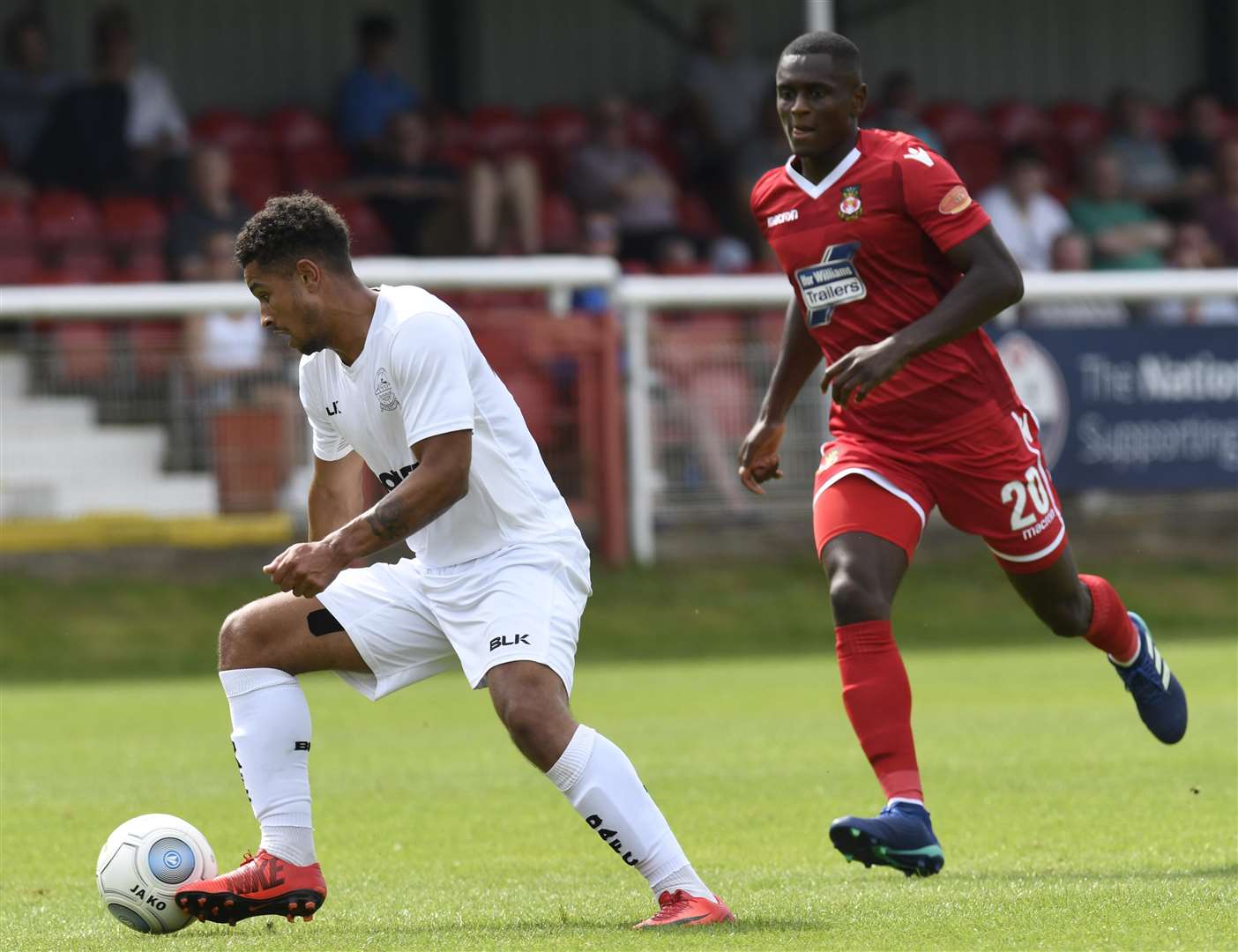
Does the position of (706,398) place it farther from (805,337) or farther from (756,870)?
(756,870)

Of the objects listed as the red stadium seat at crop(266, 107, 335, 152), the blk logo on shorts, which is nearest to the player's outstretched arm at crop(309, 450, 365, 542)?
the blk logo on shorts

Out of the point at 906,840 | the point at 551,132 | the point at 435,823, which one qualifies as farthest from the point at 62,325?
the point at 906,840

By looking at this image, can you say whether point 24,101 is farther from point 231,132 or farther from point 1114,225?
point 1114,225

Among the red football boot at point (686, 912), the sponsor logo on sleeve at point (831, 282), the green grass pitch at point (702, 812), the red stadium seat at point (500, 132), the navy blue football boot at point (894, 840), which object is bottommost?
the green grass pitch at point (702, 812)

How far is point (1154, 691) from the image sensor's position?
284 inches

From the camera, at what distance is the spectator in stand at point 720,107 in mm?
19703

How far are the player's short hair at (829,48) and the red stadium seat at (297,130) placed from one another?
1352 centimetres

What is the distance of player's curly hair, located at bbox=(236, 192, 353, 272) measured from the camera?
528 cm

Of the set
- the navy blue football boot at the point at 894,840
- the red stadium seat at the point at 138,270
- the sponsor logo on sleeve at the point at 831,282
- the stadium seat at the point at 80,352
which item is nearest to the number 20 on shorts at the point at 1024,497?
the sponsor logo on sleeve at the point at 831,282

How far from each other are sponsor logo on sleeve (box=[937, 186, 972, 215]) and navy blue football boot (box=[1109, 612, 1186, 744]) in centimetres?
173

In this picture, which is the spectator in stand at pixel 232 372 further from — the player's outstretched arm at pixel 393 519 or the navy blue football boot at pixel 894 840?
the player's outstretched arm at pixel 393 519

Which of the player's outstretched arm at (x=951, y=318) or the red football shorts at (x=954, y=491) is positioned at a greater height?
the player's outstretched arm at (x=951, y=318)

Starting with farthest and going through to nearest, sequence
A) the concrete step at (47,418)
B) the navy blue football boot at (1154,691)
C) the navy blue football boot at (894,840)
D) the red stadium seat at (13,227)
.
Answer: the red stadium seat at (13,227) < the concrete step at (47,418) < the navy blue football boot at (1154,691) < the navy blue football boot at (894,840)

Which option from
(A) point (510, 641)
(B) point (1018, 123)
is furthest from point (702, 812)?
(B) point (1018, 123)
